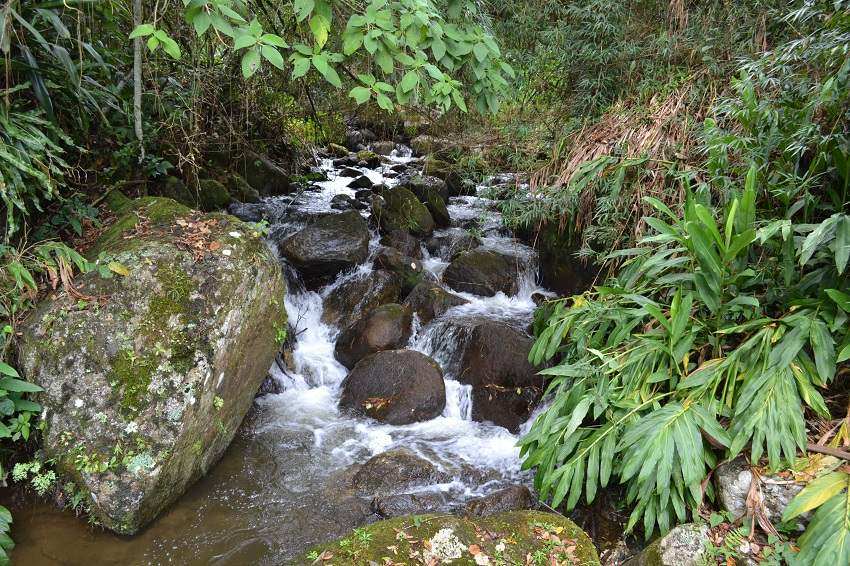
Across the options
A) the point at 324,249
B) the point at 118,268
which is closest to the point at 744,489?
the point at 118,268

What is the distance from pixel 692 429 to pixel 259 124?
6.97 meters

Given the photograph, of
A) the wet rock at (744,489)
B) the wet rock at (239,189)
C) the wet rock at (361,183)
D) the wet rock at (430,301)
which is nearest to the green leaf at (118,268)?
the wet rock at (430,301)

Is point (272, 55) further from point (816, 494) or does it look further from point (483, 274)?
point (483, 274)

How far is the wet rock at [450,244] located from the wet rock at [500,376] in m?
2.42

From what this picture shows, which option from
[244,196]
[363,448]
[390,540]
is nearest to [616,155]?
[363,448]

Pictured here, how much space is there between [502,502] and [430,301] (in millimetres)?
3076

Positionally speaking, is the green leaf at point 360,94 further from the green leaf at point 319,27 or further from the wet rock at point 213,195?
the wet rock at point 213,195

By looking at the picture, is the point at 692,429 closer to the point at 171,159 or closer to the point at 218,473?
the point at 218,473

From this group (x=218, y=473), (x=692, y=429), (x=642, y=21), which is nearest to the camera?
(x=692, y=429)

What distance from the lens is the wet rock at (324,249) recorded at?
677cm

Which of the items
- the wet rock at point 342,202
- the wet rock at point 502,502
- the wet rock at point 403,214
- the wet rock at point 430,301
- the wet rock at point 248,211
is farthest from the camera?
the wet rock at point 342,202

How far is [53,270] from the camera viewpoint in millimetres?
3572

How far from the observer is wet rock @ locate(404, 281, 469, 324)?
6372 millimetres

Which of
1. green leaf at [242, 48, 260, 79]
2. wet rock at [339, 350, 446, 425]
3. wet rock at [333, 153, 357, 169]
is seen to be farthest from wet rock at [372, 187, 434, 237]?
green leaf at [242, 48, 260, 79]
